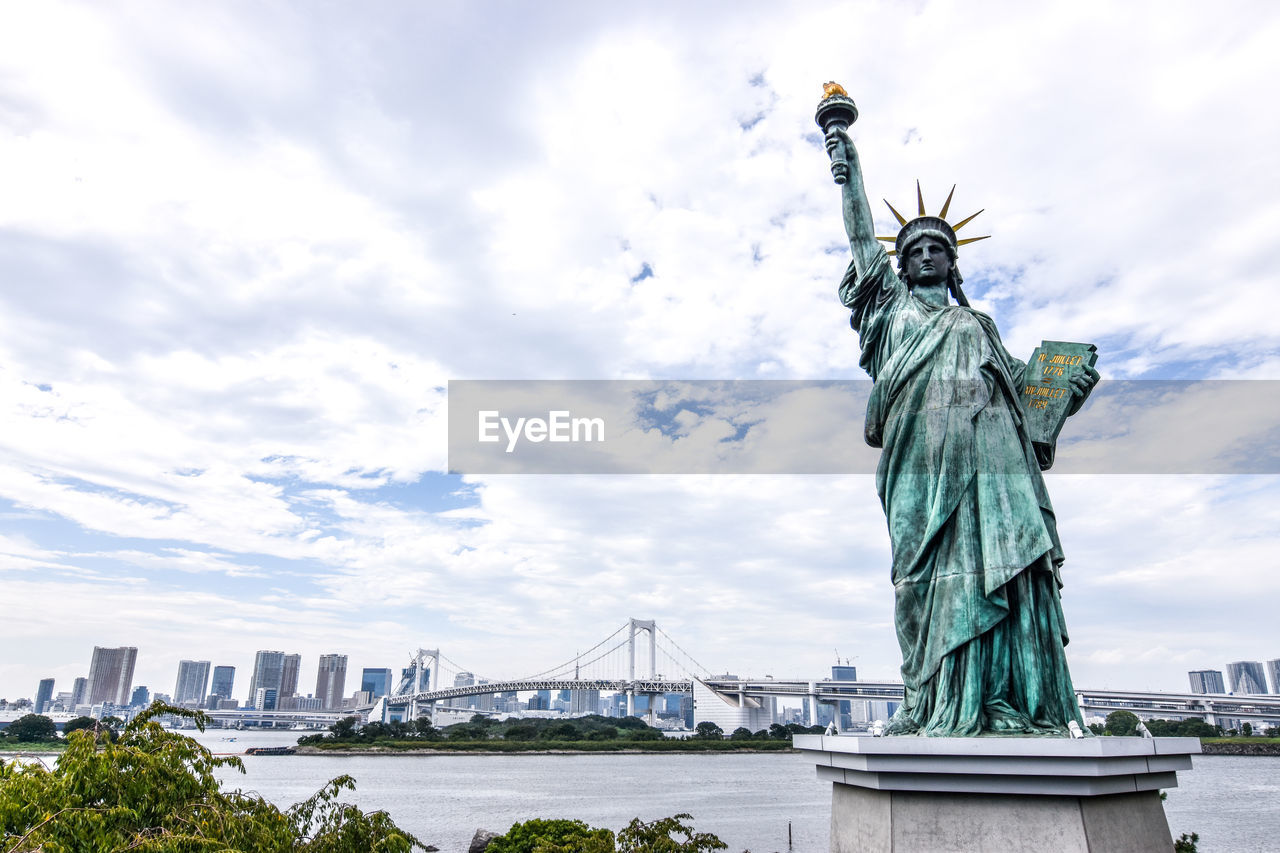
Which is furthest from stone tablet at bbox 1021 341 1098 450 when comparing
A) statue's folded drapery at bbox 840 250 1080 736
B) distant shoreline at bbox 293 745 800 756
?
distant shoreline at bbox 293 745 800 756

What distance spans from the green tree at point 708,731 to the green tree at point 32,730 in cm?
4125

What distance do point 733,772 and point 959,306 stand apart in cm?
4096

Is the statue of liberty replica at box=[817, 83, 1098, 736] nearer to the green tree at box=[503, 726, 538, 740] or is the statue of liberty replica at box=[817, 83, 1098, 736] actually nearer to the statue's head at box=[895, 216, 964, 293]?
the statue's head at box=[895, 216, 964, 293]

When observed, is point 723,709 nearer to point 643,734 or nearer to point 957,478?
point 643,734

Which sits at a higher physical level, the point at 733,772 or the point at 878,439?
the point at 878,439

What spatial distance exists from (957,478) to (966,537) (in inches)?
19.1

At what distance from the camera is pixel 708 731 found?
62.6m

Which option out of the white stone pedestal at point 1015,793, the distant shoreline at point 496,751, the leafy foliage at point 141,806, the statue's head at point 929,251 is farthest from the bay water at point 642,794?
the statue's head at point 929,251

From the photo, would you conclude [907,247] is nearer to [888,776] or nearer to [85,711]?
[888,776]

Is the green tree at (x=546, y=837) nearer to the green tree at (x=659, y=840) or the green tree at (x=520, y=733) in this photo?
the green tree at (x=659, y=840)

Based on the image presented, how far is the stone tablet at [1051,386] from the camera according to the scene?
7645 millimetres

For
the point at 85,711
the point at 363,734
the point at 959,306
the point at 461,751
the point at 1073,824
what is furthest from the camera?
the point at 85,711

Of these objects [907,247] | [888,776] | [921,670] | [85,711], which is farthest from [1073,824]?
[85,711]

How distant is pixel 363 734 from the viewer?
62.8 m
